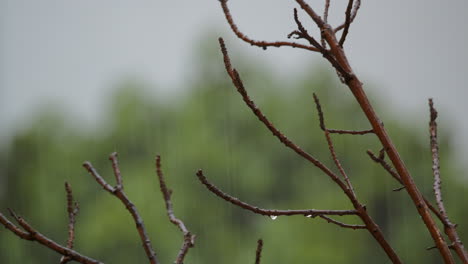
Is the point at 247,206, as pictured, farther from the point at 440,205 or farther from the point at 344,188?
the point at 440,205

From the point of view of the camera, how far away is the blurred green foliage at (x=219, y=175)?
11844 mm

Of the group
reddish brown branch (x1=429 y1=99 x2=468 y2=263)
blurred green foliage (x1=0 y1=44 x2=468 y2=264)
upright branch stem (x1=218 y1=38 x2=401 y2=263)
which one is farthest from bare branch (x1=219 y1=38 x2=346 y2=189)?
blurred green foliage (x1=0 y1=44 x2=468 y2=264)

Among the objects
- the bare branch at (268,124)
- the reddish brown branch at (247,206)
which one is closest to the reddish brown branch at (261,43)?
the bare branch at (268,124)

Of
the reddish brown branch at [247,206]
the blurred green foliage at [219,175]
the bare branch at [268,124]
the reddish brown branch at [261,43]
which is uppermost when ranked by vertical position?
the reddish brown branch at [261,43]

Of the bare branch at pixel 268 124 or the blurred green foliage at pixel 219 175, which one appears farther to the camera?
the blurred green foliage at pixel 219 175

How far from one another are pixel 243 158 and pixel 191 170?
105cm

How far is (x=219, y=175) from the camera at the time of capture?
12.8 meters

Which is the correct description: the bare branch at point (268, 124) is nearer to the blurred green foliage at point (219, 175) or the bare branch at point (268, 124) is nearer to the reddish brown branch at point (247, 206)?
the reddish brown branch at point (247, 206)

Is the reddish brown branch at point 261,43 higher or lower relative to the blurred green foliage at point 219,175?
higher

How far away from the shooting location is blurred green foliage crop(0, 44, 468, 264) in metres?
11.8

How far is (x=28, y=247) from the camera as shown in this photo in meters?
12.7

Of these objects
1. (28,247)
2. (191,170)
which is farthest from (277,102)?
(28,247)

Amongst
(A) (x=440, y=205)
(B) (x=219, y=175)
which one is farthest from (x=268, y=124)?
(B) (x=219, y=175)

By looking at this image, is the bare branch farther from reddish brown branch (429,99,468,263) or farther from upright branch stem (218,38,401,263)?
reddish brown branch (429,99,468,263)
